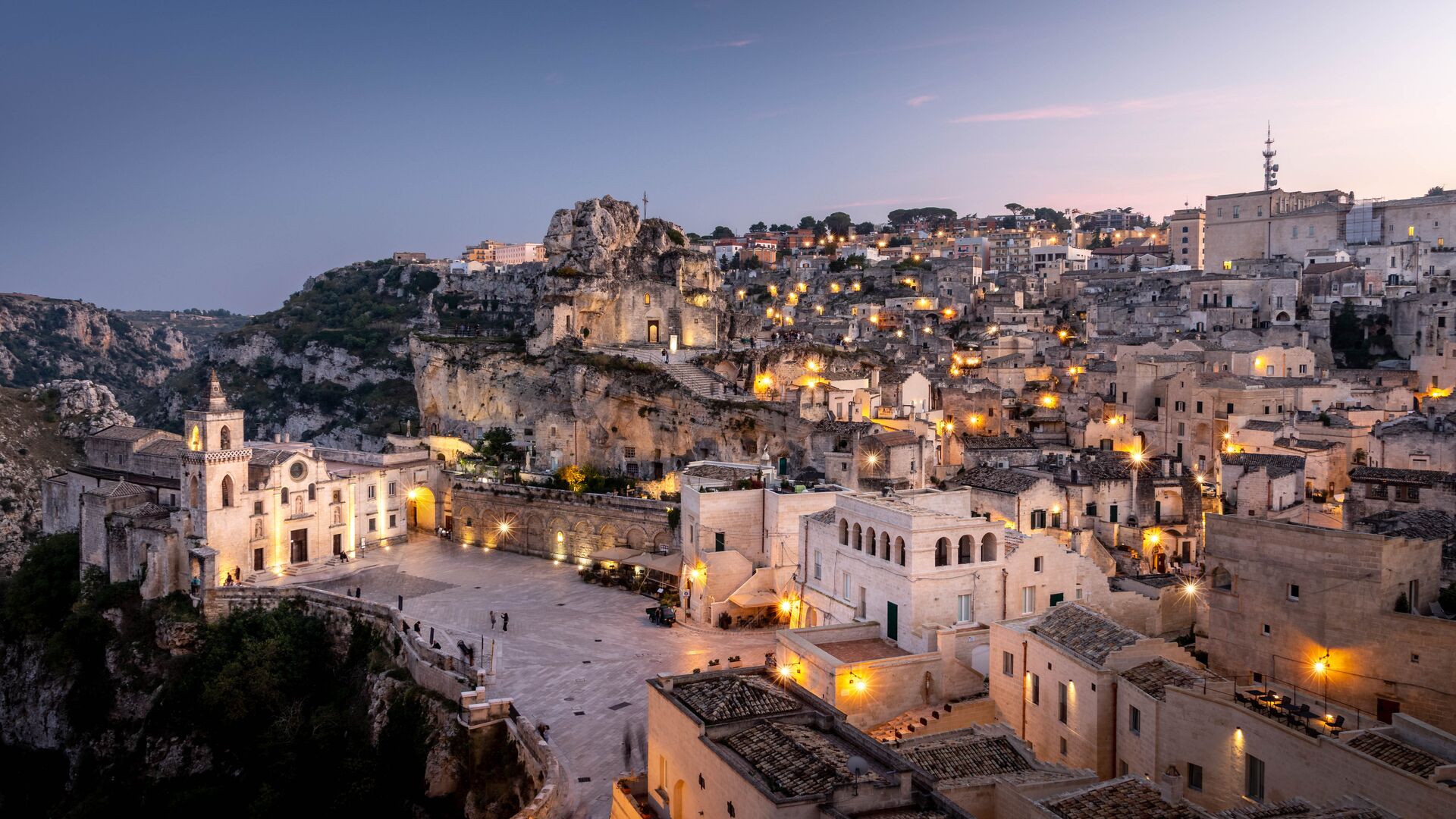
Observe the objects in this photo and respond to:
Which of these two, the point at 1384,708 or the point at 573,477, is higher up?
the point at 573,477

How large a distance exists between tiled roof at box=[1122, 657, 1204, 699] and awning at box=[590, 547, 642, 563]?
69.6ft

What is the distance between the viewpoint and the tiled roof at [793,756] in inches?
539

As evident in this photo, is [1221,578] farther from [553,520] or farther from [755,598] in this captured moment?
[553,520]

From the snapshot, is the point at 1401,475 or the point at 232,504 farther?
the point at 232,504

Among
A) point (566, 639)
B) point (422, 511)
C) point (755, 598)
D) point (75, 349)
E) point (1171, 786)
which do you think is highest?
point (75, 349)

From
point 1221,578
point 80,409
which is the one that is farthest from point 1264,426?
point 80,409

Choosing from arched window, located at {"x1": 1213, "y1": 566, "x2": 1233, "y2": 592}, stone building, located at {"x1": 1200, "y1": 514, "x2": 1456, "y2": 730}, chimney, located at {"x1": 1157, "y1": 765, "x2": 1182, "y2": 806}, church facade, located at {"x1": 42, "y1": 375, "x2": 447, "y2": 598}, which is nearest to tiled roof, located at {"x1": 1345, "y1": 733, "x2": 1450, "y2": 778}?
chimney, located at {"x1": 1157, "y1": 765, "x2": 1182, "y2": 806}

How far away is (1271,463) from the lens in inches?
1339

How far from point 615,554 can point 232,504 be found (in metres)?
13.5

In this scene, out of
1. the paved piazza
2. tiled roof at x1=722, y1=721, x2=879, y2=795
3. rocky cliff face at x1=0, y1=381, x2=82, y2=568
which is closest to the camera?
tiled roof at x1=722, y1=721, x2=879, y2=795

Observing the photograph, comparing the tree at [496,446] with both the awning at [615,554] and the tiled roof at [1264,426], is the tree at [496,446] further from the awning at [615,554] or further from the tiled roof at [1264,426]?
the tiled roof at [1264,426]

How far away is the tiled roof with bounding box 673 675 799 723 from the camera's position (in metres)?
16.4

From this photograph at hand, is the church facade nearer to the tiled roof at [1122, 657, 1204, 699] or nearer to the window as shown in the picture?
the tiled roof at [1122, 657, 1204, 699]

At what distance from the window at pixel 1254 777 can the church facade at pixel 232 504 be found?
31.6 metres
